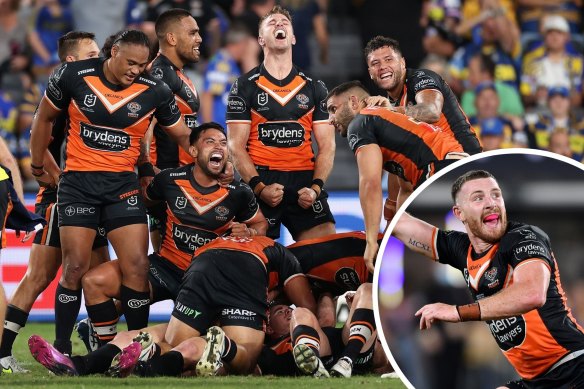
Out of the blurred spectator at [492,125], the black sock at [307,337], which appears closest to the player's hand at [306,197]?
the black sock at [307,337]

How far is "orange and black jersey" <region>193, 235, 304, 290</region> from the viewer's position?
7.84m

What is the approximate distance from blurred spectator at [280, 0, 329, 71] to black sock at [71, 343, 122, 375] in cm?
700

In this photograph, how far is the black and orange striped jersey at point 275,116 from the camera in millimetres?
9188

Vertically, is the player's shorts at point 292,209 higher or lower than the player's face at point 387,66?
lower

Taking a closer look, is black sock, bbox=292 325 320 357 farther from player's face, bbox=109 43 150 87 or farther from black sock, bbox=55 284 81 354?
player's face, bbox=109 43 150 87

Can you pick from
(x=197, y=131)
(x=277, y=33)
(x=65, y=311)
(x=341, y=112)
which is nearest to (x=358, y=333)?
(x=341, y=112)

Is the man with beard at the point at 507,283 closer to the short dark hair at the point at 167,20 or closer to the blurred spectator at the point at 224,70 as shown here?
the short dark hair at the point at 167,20

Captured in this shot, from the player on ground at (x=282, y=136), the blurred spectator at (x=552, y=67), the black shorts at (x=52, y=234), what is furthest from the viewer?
the blurred spectator at (x=552, y=67)

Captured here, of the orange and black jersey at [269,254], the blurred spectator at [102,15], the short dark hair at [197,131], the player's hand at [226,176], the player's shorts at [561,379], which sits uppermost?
the blurred spectator at [102,15]

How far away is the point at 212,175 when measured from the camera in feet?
27.3

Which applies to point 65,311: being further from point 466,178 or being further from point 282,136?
point 466,178

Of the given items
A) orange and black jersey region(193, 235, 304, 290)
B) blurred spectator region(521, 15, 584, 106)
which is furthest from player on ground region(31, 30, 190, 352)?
blurred spectator region(521, 15, 584, 106)

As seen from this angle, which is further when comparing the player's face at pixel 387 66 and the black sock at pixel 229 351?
the player's face at pixel 387 66

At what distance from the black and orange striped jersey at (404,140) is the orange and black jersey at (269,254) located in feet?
3.13
